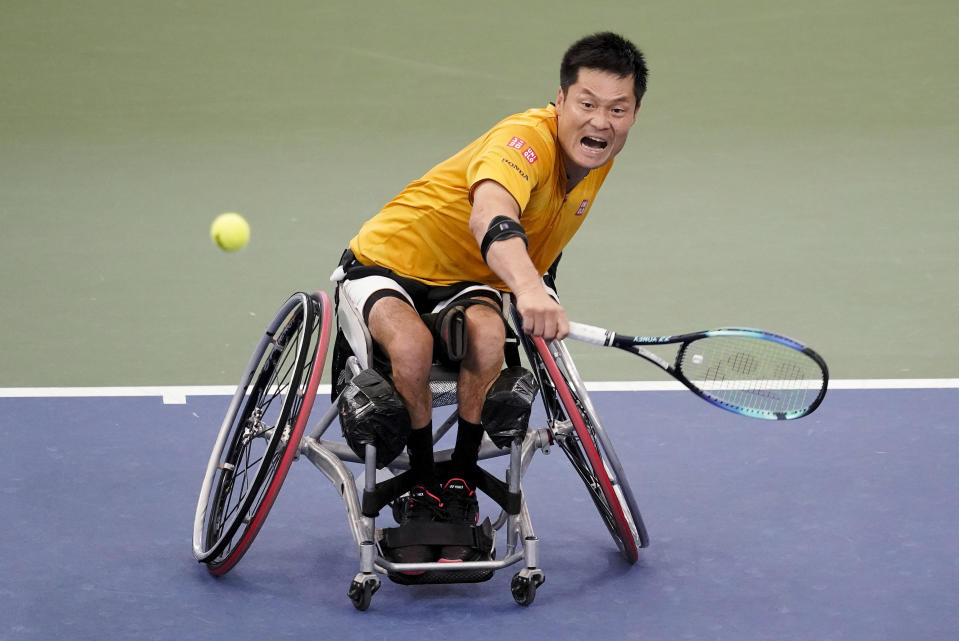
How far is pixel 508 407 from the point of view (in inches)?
141

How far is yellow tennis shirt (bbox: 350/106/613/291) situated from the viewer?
12.5ft

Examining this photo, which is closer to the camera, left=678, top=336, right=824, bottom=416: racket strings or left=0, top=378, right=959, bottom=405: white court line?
left=678, top=336, right=824, bottom=416: racket strings

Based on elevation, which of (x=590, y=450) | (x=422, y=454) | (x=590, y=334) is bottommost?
(x=422, y=454)

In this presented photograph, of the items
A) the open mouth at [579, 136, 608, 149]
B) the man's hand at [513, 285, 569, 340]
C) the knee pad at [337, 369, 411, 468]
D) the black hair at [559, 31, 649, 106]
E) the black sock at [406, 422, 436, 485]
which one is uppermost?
the black hair at [559, 31, 649, 106]

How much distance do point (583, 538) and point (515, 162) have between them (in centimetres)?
120

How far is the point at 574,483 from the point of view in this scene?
4516mm

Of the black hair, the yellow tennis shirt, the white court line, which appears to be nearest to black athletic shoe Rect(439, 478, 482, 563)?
the yellow tennis shirt

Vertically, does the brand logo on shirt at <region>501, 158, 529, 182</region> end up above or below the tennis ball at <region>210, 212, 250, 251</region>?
above

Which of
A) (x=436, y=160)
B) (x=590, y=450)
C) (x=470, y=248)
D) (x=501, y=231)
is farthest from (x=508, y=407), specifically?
(x=436, y=160)

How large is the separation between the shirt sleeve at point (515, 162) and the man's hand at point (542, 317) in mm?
389

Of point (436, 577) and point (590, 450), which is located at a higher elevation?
point (590, 450)

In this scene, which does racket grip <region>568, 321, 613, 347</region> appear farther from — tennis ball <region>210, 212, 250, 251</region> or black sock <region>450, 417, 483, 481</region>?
tennis ball <region>210, 212, 250, 251</region>

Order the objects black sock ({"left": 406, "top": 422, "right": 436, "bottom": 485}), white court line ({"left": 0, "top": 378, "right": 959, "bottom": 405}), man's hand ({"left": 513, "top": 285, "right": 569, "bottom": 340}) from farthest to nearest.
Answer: white court line ({"left": 0, "top": 378, "right": 959, "bottom": 405})
black sock ({"left": 406, "top": 422, "right": 436, "bottom": 485})
man's hand ({"left": 513, "top": 285, "right": 569, "bottom": 340})

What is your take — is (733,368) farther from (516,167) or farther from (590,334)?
(516,167)
